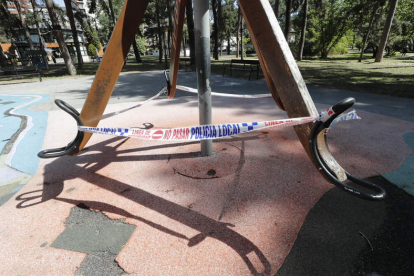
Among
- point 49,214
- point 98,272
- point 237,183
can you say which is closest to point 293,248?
point 237,183

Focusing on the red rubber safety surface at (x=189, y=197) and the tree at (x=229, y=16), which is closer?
the red rubber safety surface at (x=189, y=197)

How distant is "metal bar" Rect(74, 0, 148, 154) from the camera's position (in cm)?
268

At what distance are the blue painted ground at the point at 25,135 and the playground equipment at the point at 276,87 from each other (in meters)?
1.63

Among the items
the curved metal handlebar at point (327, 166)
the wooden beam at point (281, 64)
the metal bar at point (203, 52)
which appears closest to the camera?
the curved metal handlebar at point (327, 166)

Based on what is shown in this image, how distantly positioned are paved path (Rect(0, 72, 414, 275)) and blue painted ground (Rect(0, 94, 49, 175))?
0.05m

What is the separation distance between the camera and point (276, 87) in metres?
2.26

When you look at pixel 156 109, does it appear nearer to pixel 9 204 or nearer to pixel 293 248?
pixel 9 204

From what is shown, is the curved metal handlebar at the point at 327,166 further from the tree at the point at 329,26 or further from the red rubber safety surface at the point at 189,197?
the tree at the point at 329,26


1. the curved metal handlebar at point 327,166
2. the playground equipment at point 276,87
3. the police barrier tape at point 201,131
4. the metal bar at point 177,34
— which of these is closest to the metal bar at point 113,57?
the playground equipment at point 276,87

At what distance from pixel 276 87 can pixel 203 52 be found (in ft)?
4.78

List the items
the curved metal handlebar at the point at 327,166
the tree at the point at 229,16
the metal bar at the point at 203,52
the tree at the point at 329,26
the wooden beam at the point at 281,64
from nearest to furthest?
1. the curved metal handlebar at the point at 327,166
2. the wooden beam at the point at 281,64
3. the metal bar at the point at 203,52
4. the tree at the point at 329,26
5. the tree at the point at 229,16

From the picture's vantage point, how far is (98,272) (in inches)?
72.9

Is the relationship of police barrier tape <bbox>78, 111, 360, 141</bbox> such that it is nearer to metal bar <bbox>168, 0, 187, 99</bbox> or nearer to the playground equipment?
the playground equipment

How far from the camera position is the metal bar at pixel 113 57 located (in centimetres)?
268
